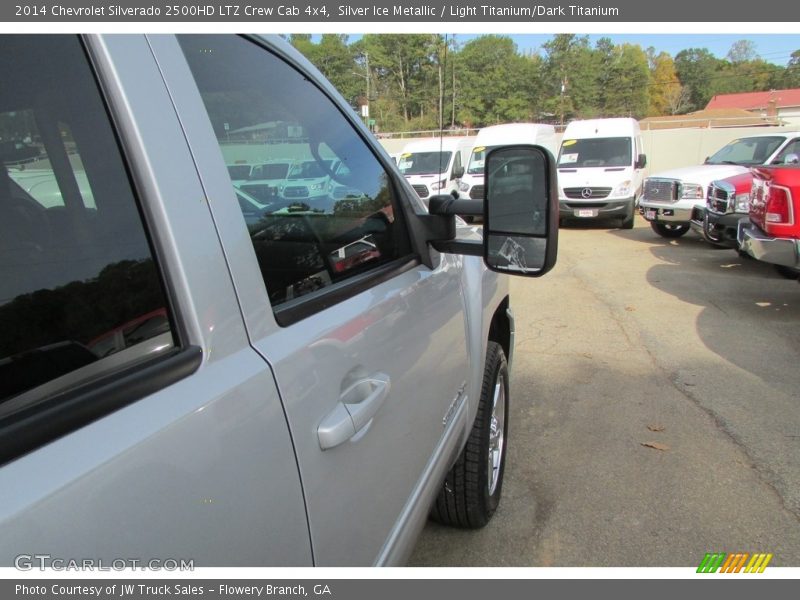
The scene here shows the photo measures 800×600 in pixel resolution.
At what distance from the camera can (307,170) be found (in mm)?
1484

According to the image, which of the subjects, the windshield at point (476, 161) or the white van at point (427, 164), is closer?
the white van at point (427, 164)

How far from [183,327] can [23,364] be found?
0.73ft

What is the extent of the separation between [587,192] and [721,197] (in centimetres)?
469

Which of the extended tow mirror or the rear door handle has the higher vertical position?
the extended tow mirror

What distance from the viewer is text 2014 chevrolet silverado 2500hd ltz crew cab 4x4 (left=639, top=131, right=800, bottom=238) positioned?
9.27m

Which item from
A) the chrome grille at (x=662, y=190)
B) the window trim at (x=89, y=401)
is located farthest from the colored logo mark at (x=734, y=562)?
the chrome grille at (x=662, y=190)

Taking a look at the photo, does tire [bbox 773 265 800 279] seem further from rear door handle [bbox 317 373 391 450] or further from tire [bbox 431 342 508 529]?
rear door handle [bbox 317 373 391 450]

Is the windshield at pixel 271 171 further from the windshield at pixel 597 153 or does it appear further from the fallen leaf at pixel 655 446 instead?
the windshield at pixel 597 153

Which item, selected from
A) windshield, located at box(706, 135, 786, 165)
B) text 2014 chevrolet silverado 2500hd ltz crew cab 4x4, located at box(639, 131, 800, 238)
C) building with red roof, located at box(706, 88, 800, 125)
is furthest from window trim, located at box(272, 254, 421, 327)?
building with red roof, located at box(706, 88, 800, 125)

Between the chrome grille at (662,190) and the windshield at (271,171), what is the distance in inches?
391

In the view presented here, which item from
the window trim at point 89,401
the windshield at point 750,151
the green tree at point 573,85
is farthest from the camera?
the green tree at point 573,85

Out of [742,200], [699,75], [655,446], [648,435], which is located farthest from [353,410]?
[699,75]

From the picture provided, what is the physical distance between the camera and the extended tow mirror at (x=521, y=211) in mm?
1536

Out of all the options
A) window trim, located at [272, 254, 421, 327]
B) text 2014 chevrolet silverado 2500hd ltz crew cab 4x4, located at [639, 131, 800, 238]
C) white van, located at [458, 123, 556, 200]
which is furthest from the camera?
white van, located at [458, 123, 556, 200]
